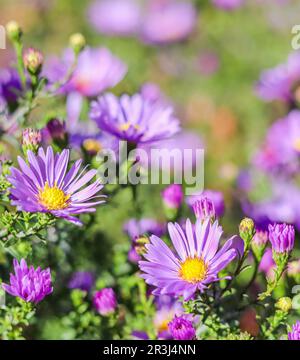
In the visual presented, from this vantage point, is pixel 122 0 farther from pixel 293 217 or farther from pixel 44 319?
pixel 44 319

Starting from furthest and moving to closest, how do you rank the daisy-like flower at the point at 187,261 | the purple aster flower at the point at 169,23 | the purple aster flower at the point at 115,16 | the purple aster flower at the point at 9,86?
the purple aster flower at the point at 115,16 → the purple aster flower at the point at 169,23 → the purple aster flower at the point at 9,86 → the daisy-like flower at the point at 187,261

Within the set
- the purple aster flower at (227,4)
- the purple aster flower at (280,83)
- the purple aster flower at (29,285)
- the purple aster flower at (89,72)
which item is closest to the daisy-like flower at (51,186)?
the purple aster flower at (29,285)

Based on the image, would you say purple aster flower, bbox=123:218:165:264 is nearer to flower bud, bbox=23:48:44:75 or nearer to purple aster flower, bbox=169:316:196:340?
purple aster flower, bbox=169:316:196:340

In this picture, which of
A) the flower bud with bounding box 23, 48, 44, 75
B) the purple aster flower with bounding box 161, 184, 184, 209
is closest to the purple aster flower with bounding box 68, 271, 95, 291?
the purple aster flower with bounding box 161, 184, 184, 209

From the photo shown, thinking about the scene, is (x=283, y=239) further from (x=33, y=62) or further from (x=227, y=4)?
(x=227, y=4)

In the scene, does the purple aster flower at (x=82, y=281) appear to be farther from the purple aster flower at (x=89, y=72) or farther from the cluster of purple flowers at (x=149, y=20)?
the cluster of purple flowers at (x=149, y=20)
